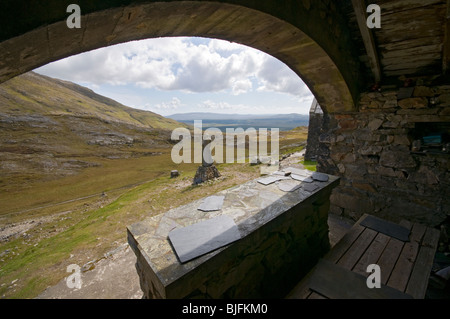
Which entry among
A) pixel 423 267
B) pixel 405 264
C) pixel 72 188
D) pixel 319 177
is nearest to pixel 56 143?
pixel 72 188

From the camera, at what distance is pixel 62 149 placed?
2897 cm

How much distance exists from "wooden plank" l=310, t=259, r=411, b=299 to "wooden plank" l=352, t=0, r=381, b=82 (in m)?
3.47

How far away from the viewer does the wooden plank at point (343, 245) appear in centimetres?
254

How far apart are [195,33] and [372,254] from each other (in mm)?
3608

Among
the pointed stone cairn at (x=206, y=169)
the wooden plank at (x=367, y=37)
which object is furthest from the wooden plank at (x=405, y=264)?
the pointed stone cairn at (x=206, y=169)

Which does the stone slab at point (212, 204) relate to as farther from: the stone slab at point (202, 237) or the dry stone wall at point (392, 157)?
the dry stone wall at point (392, 157)

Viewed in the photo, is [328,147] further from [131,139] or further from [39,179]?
[131,139]

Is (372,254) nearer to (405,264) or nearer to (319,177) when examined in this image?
(405,264)

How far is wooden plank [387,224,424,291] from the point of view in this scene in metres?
2.16

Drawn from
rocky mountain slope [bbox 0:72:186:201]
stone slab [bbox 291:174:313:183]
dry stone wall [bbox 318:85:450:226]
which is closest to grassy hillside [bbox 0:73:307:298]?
rocky mountain slope [bbox 0:72:186:201]

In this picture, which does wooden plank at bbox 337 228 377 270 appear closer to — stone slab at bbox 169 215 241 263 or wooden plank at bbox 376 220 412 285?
wooden plank at bbox 376 220 412 285
